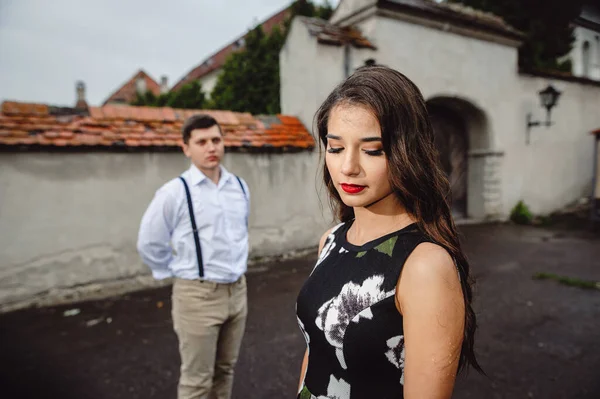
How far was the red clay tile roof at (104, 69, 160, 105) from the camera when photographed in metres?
31.2

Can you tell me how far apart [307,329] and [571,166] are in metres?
12.5

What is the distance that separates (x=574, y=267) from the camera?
6.04 m

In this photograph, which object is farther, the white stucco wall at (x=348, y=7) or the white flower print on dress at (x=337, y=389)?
the white stucco wall at (x=348, y=7)

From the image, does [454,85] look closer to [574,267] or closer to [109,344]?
[574,267]

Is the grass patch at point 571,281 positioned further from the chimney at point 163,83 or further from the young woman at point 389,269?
the chimney at point 163,83

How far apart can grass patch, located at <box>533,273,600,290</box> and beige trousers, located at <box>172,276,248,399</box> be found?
5.11 meters

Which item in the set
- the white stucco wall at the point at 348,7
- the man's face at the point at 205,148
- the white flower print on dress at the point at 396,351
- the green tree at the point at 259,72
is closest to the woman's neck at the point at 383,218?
the white flower print on dress at the point at 396,351

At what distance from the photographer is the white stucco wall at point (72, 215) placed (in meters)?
4.57

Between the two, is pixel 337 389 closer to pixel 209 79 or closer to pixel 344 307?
pixel 344 307

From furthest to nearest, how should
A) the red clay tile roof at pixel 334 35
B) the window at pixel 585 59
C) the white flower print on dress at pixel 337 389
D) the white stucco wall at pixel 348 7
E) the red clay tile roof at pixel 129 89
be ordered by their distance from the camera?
the red clay tile roof at pixel 129 89 < the window at pixel 585 59 < the white stucco wall at pixel 348 7 < the red clay tile roof at pixel 334 35 < the white flower print on dress at pixel 337 389

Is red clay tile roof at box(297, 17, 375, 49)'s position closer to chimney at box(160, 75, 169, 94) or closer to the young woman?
the young woman

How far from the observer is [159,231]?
2342mm

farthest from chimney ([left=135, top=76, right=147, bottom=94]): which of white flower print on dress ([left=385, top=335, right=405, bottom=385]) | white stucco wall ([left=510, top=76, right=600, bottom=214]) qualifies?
white flower print on dress ([left=385, top=335, right=405, bottom=385])

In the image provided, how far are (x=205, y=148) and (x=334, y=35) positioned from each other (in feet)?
17.4
